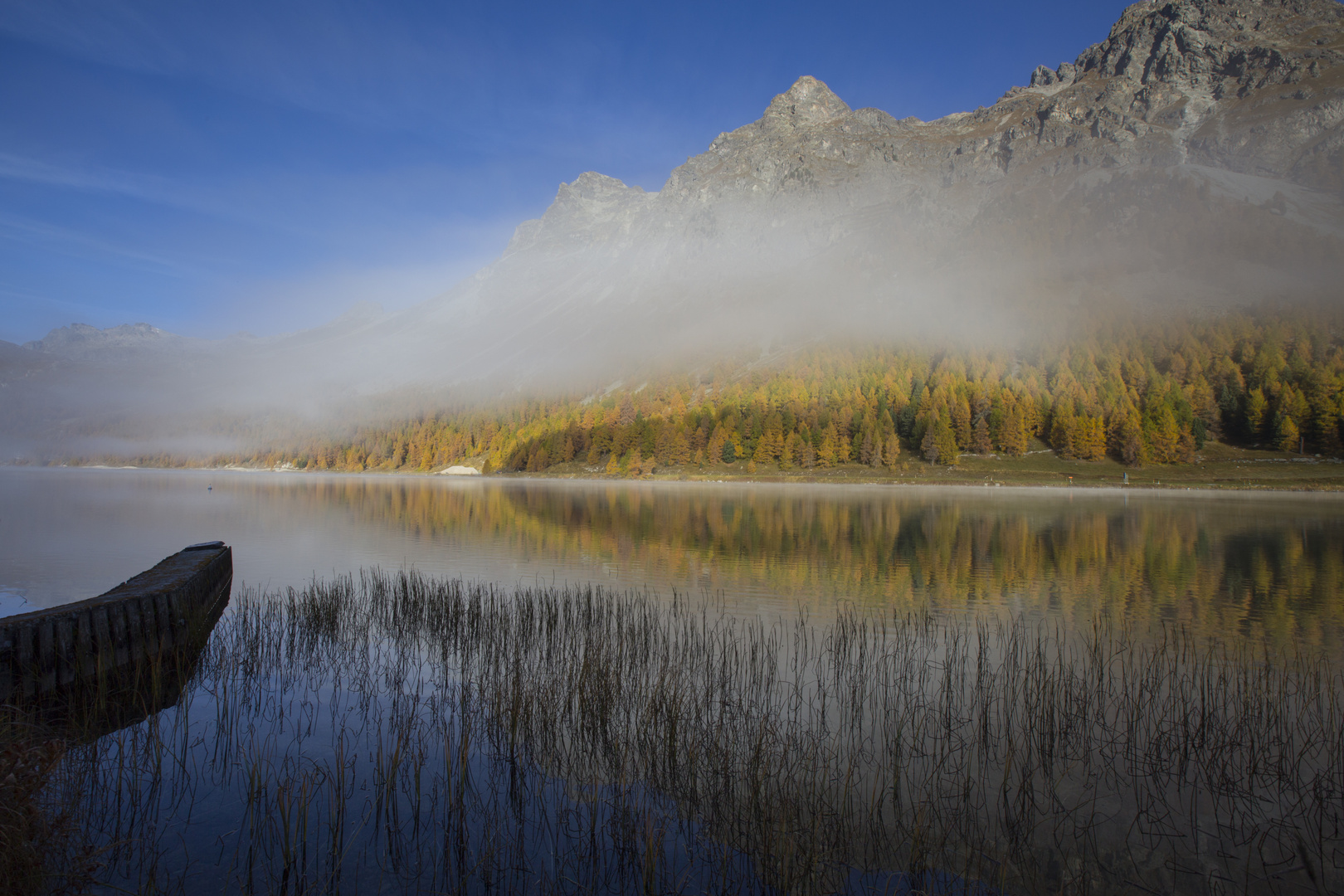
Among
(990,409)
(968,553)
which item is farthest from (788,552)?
(990,409)

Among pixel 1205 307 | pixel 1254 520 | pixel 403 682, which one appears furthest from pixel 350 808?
pixel 1205 307

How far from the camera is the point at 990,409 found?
389 feet

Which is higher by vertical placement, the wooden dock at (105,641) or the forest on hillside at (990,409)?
the forest on hillside at (990,409)

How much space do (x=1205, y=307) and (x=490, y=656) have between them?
193 metres

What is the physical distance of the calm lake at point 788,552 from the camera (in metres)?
17.4

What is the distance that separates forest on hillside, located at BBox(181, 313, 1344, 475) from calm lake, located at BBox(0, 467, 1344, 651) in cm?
5932

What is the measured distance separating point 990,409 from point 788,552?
107 metres

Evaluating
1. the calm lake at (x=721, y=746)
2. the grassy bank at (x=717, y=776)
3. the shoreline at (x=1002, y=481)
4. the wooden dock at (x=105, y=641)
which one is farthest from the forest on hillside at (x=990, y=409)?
the wooden dock at (x=105, y=641)

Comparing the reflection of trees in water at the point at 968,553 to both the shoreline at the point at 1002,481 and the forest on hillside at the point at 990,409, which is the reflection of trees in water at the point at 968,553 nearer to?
the shoreline at the point at 1002,481

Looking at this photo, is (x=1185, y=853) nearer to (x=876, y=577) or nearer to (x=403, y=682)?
(x=403, y=682)

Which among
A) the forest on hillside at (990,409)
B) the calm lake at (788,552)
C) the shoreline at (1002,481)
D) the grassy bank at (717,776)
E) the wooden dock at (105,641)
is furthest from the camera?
the forest on hillside at (990,409)

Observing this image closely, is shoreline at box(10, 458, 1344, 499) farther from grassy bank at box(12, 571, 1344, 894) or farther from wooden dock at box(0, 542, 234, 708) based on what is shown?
wooden dock at box(0, 542, 234, 708)

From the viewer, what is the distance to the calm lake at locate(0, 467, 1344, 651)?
1738 cm

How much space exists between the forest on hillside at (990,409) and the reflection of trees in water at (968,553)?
210 feet
